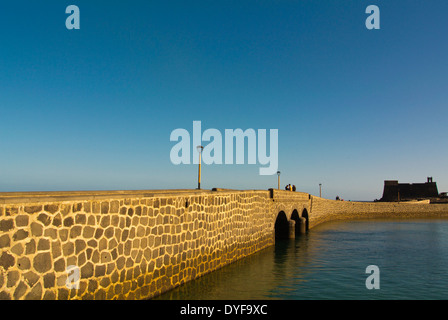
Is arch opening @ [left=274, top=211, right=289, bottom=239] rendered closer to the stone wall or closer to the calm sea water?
the calm sea water

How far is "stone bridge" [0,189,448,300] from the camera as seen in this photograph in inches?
245

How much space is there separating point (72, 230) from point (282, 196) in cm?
1924

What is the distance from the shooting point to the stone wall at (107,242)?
20.3 ft

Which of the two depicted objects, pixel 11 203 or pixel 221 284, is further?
pixel 221 284

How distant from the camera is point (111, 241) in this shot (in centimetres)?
840

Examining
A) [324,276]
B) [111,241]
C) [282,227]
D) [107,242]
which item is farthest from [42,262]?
[282,227]

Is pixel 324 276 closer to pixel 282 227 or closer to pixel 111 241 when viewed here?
pixel 111 241

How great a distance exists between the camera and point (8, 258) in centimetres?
596

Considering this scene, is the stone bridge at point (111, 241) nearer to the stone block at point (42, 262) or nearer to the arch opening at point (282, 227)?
the stone block at point (42, 262)

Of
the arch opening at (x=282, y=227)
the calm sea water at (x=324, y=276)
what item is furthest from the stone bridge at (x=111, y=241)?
A: the arch opening at (x=282, y=227)

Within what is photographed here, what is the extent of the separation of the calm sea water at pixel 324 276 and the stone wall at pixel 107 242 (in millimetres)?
892

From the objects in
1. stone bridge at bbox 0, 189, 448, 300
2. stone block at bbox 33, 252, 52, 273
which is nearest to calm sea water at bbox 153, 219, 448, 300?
stone bridge at bbox 0, 189, 448, 300
